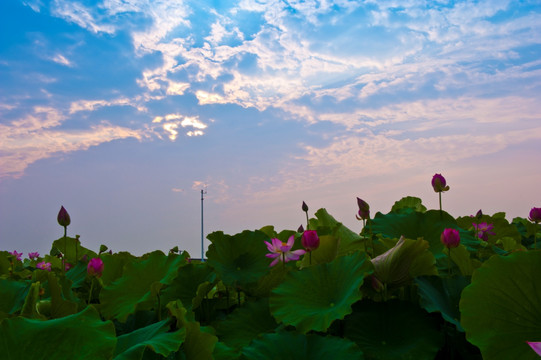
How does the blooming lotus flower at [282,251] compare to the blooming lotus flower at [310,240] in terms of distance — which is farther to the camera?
the blooming lotus flower at [282,251]

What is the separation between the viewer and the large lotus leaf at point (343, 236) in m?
1.74

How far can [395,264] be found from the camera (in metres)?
1.19

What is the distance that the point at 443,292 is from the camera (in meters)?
1.27

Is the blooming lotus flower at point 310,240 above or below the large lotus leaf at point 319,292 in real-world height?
above

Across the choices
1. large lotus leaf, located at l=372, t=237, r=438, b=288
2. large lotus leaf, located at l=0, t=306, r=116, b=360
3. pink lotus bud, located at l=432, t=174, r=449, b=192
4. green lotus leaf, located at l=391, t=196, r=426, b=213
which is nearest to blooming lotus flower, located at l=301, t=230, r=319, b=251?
large lotus leaf, located at l=372, t=237, r=438, b=288

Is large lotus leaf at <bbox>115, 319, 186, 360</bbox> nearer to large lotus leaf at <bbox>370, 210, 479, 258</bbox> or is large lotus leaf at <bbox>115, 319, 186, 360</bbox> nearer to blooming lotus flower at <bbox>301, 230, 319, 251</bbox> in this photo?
blooming lotus flower at <bbox>301, 230, 319, 251</bbox>

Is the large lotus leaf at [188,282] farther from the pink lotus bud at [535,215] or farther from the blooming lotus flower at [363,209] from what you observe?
the pink lotus bud at [535,215]

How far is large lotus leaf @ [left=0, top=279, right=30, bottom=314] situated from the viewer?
1.51 meters

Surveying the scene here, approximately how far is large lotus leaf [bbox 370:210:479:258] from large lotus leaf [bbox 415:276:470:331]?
37 centimetres

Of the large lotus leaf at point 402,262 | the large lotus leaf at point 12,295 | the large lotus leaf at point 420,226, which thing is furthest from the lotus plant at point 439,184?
the large lotus leaf at point 12,295

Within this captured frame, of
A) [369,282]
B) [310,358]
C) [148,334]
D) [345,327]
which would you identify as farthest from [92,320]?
[369,282]

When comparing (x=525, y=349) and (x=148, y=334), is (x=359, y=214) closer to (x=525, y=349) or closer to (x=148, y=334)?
(x=525, y=349)

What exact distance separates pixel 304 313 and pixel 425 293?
36 cm

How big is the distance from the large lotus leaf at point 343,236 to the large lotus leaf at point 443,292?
35cm
